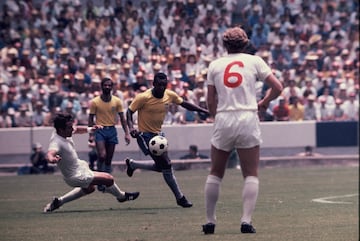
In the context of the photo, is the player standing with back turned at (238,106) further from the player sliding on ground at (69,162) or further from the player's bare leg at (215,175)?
the player sliding on ground at (69,162)

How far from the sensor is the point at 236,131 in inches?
489

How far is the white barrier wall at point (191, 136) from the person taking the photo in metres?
26.8

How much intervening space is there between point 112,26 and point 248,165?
19.5 metres

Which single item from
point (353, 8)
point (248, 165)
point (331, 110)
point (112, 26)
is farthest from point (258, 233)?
point (353, 8)

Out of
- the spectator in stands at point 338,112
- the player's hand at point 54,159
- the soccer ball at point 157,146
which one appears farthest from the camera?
the spectator in stands at point 338,112

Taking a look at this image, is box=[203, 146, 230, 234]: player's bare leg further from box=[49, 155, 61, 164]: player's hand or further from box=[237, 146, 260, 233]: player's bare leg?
box=[49, 155, 61, 164]: player's hand

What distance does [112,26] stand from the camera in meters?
31.7

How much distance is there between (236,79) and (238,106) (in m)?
0.27

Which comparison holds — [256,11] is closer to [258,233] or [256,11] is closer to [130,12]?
[130,12]

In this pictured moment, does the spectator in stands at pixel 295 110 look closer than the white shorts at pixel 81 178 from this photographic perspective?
No

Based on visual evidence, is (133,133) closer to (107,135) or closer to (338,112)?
(107,135)

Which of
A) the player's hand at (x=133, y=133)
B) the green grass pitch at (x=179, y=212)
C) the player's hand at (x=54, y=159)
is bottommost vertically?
the green grass pitch at (x=179, y=212)

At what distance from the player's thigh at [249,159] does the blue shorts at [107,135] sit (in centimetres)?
818

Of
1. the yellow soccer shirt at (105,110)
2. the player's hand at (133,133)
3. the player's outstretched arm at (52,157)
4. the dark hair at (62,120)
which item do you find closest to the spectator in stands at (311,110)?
the yellow soccer shirt at (105,110)
